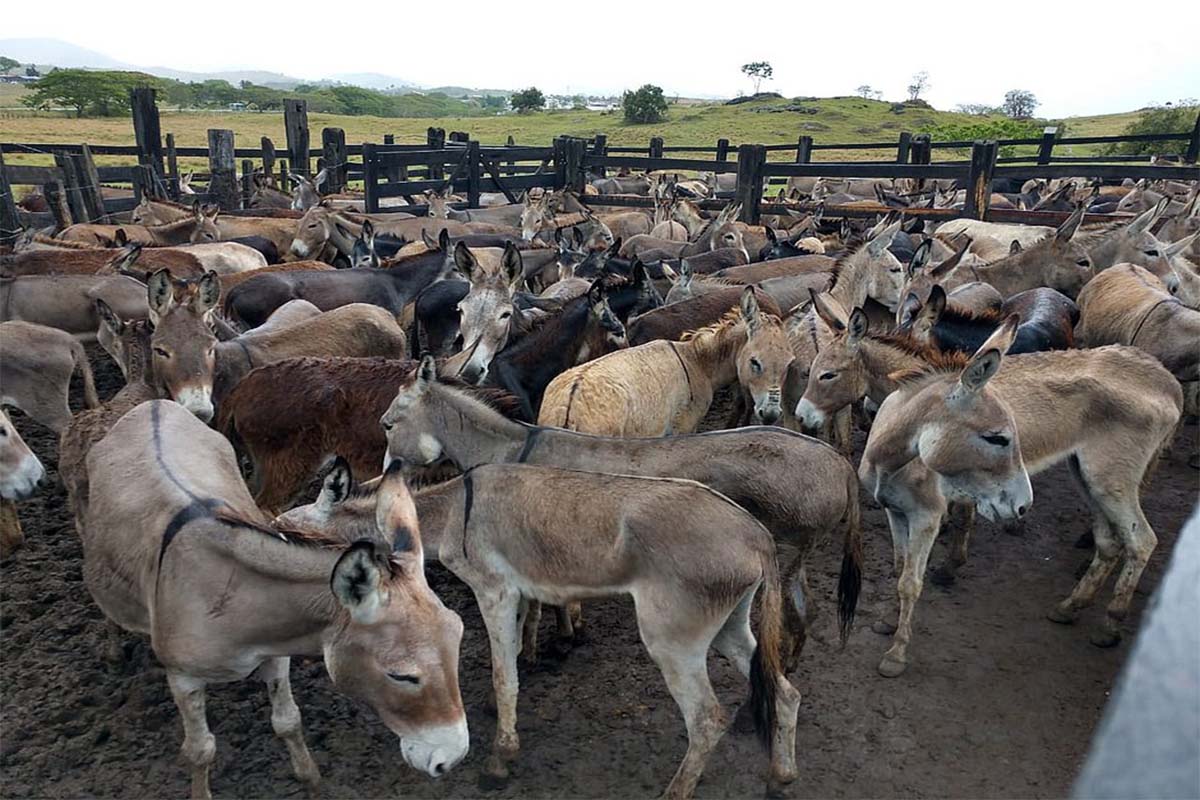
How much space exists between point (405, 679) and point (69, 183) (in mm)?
15061

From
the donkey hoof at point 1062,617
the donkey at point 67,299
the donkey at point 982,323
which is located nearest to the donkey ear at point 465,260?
the donkey at point 67,299

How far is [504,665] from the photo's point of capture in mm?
4059

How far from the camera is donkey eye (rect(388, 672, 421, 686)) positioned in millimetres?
2912

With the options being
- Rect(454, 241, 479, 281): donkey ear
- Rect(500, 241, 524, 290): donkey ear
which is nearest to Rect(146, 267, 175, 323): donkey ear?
Rect(454, 241, 479, 281): donkey ear

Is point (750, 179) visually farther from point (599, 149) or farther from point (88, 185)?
point (88, 185)

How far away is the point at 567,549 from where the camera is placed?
385 centimetres

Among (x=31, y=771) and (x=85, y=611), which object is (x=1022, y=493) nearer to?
(x=31, y=771)

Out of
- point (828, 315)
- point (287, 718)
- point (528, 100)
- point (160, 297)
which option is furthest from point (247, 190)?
point (528, 100)

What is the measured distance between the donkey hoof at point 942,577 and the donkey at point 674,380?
1625 millimetres

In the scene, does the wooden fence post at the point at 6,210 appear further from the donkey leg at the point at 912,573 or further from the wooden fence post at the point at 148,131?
the donkey leg at the point at 912,573

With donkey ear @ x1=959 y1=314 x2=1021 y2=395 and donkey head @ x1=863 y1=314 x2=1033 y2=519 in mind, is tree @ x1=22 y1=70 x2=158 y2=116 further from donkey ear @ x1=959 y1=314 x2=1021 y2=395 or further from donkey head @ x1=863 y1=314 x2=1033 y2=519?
donkey ear @ x1=959 y1=314 x2=1021 y2=395

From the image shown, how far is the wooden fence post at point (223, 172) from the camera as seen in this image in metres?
16.0

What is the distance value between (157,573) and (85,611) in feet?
7.15

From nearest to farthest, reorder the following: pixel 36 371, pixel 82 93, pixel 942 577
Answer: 1. pixel 942 577
2. pixel 36 371
3. pixel 82 93
